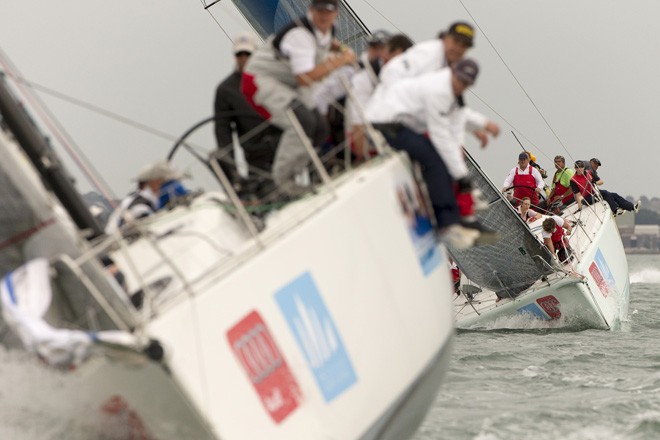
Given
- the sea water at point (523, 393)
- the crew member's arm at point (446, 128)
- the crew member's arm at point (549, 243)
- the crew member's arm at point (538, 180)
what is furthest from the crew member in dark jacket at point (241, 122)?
the crew member's arm at point (538, 180)

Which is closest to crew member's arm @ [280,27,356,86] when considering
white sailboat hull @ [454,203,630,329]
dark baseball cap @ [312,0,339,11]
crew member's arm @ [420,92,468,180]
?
dark baseball cap @ [312,0,339,11]

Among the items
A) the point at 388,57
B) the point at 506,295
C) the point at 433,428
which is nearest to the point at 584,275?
the point at 506,295

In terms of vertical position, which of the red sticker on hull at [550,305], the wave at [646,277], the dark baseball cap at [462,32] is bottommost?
the wave at [646,277]

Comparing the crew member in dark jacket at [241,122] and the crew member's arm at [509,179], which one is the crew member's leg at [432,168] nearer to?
the crew member in dark jacket at [241,122]

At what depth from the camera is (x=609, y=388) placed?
9297 mm

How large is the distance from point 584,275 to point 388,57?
318 inches

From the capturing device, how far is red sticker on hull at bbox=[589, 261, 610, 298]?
1459 cm

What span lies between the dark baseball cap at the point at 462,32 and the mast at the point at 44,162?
5.80 feet

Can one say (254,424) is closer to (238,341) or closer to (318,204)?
(238,341)

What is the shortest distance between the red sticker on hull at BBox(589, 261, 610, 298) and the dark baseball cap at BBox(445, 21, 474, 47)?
8.84 meters

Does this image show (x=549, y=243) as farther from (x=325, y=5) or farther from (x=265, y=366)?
(x=265, y=366)

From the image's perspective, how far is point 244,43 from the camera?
6465 mm

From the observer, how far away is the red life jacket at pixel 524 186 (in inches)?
614

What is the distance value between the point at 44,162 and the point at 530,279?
9945mm
